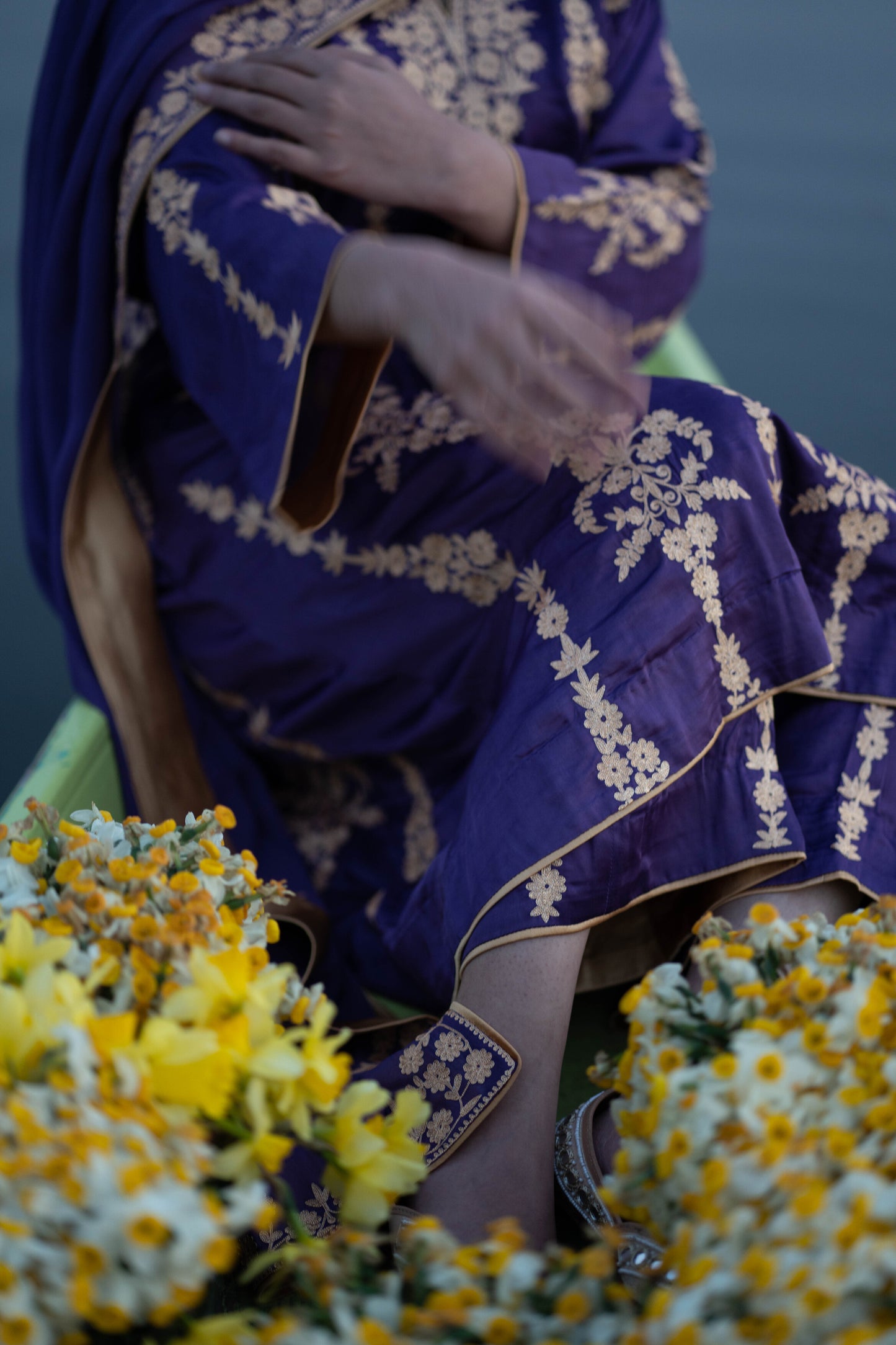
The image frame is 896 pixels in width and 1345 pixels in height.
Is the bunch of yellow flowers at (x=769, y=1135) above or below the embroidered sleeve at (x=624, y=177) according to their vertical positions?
below

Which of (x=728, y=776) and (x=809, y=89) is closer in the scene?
(x=728, y=776)

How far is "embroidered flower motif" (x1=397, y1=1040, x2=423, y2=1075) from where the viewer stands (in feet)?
2.22

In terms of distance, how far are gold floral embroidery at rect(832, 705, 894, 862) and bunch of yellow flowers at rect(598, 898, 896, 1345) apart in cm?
25

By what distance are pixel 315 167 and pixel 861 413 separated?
6.47 feet

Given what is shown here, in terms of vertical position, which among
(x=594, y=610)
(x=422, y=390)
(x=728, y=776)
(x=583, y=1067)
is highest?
(x=422, y=390)

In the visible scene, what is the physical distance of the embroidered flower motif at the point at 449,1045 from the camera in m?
0.66

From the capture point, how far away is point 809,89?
2.92 meters

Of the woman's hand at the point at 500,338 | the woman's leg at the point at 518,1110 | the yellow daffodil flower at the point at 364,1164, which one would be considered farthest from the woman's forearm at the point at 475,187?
the yellow daffodil flower at the point at 364,1164

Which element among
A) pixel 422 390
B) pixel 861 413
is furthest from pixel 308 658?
pixel 861 413

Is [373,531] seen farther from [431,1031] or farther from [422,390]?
[431,1031]

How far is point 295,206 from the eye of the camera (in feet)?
2.65

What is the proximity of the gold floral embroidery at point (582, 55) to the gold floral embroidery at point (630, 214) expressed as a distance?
72 millimetres

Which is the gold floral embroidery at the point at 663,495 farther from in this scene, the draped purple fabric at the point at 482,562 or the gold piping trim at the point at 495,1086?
the gold piping trim at the point at 495,1086

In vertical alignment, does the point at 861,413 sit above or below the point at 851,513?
below
